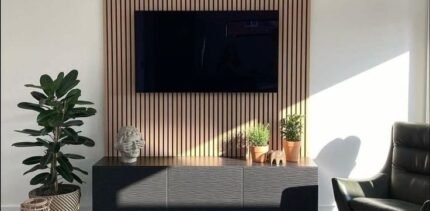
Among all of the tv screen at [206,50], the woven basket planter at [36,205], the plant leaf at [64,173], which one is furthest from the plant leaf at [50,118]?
the tv screen at [206,50]

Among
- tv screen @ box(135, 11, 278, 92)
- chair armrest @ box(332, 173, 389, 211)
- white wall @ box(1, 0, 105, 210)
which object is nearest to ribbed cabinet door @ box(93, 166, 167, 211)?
white wall @ box(1, 0, 105, 210)

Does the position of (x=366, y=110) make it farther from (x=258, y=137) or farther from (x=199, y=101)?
(x=199, y=101)

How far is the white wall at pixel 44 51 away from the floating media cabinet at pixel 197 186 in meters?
0.67

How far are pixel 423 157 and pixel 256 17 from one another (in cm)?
179

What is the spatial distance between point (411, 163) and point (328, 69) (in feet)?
3.56

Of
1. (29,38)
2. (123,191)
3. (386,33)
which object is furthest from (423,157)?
(29,38)

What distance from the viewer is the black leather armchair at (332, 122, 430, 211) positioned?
11.5 feet

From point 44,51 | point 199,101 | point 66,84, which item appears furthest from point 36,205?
point 199,101

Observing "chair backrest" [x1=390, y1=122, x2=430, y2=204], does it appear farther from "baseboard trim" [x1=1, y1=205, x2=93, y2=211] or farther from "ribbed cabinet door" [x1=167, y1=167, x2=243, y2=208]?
"baseboard trim" [x1=1, y1=205, x2=93, y2=211]

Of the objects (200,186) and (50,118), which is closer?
(50,118)

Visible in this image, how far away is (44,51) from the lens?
4129 millimetres

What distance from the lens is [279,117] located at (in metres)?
4.23

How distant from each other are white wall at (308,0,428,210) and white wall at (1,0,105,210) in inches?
77.3

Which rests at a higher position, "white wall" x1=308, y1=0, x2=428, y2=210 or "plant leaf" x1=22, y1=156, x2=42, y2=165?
"white wall" x1=308, y1=0, x2=428, y2=210
